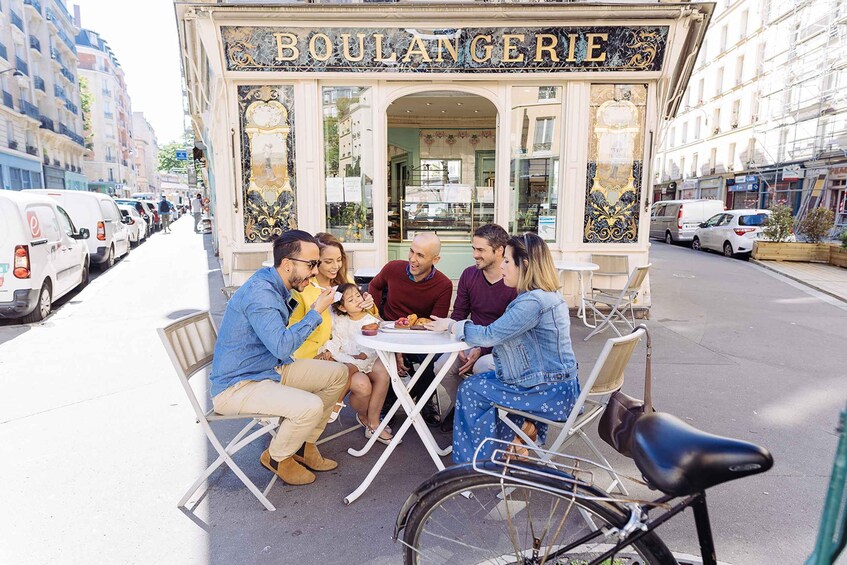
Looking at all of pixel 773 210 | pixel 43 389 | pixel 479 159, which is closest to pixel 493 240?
pixel 43 389

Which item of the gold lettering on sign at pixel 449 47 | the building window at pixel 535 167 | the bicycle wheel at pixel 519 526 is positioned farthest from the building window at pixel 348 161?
the bicycle wheel at pixel 519 526

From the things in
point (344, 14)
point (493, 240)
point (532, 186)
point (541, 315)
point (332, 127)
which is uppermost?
point (344, 14)

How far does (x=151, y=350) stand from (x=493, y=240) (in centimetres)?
421

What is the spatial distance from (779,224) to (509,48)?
11300 millimetres

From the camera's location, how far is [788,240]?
15.0 meters

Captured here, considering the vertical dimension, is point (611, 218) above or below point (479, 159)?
below

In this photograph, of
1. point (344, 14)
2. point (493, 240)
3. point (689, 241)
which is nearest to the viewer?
point (493, 240)

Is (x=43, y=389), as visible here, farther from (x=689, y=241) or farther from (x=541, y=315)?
(x=689, y=241)

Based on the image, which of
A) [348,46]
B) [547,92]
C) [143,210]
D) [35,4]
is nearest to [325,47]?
[348,46]

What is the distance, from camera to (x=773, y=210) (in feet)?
48.3

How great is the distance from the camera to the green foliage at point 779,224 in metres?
14.5

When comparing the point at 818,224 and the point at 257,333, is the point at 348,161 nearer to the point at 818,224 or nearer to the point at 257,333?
the point at 257,333

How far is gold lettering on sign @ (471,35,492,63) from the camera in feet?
23.5

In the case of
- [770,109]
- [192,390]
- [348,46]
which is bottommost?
[192,390]
